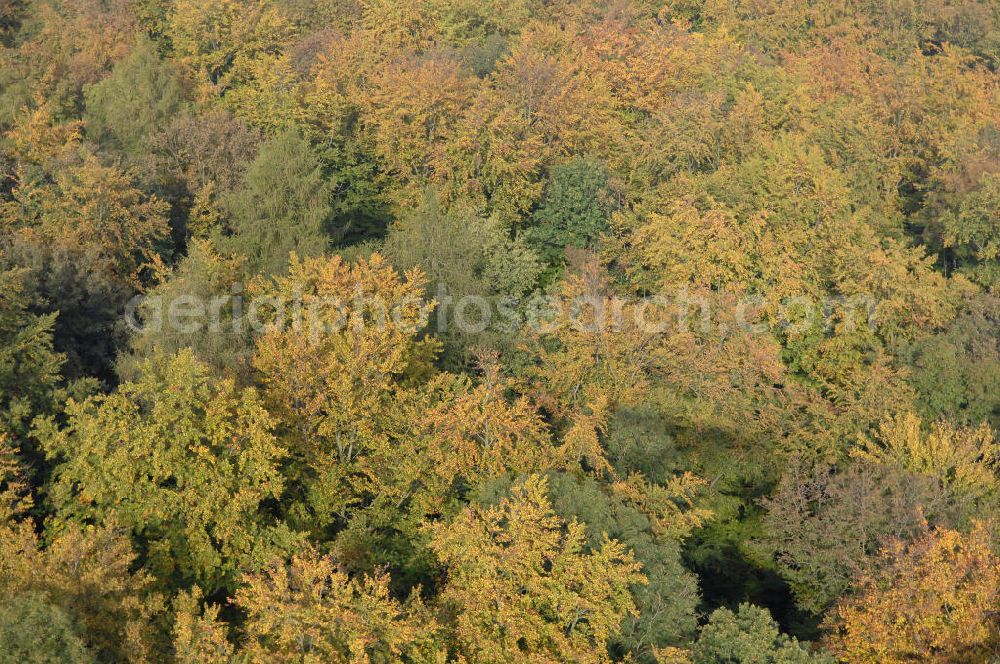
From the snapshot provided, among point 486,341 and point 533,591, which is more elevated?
point 533,591

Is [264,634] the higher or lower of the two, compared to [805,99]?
higher

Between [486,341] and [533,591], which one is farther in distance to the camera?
[486,341]

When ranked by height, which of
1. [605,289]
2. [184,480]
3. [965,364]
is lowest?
[965,364]

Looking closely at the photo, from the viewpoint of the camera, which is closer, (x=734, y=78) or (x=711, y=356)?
(x=711, y=356)

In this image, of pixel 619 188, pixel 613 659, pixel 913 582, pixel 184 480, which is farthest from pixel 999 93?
pixel 184 480

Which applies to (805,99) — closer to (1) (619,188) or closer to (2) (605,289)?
(1) (619,188)

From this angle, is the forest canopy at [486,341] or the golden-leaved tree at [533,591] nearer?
the golden-leaved tree at [533,591]

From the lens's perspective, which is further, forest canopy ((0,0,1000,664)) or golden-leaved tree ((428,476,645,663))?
forest canopy ((0,0,1000,664))

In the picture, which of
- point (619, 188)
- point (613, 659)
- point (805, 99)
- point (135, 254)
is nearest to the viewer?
point (613, 659)

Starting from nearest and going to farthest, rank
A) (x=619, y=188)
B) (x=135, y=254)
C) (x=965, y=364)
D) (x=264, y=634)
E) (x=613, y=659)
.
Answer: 1. (x=264, y=634)
2. (x=613, y=659)
3. (x=965, y=364)
4. (x=135, y=254)
5. (x=619, y=188)
